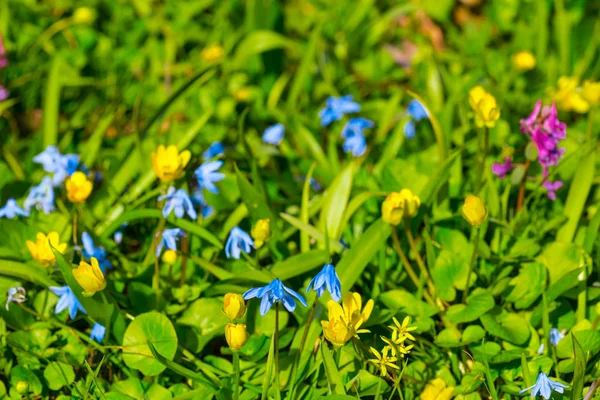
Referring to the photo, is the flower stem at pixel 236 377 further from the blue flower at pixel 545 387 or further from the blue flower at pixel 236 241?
the blue flower at pixel 545 387

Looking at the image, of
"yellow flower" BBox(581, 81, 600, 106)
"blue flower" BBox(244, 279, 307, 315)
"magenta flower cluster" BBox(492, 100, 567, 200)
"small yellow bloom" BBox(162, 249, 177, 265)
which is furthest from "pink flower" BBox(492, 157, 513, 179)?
"small yellow bloom" BBox(162, 249, 177, 265)

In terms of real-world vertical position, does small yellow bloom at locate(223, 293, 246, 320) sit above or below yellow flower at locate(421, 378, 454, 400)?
above

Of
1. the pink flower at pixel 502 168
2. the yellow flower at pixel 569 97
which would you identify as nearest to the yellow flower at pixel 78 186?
the pink flower at pixel 502 168

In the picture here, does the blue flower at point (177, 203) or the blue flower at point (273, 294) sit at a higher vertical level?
the blue flower at point (177, 203)

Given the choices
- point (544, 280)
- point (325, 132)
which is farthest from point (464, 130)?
point (544, 280)

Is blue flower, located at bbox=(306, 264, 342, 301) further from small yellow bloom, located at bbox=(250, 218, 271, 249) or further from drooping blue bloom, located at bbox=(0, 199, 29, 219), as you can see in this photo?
drooping blue bloom, located at bbox=(0, 199, 29, 219)

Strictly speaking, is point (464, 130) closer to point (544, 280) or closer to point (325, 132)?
point (325, 132)
